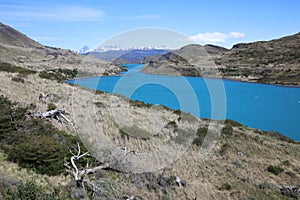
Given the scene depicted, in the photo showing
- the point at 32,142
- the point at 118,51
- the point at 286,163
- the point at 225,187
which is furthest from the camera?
the point at 118,51

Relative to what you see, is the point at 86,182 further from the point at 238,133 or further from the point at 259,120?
the point at 259,120

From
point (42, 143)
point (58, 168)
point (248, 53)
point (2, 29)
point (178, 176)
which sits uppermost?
point (2, 29)

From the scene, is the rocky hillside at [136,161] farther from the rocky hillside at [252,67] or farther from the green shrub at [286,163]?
the rocky hillside at [252,67]

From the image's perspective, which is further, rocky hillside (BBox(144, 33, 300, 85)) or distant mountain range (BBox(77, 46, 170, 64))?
rocky hillside (BBox(144, 33, 300, 85))

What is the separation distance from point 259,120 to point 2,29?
550ft

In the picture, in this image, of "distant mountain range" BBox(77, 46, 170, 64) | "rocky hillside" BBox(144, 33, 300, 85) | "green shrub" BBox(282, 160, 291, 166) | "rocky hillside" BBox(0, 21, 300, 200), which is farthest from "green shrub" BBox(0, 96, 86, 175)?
"rocky hillside" BBox(144, 33, 300, 85)

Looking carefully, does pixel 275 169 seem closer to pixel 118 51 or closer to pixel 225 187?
pixel 225 187

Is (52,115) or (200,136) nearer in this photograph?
(52,115)

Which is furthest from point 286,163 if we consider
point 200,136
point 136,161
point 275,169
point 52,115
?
point 52,115

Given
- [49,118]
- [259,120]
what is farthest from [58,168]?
[259,120]

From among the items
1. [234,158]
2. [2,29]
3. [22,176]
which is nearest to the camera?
[22,176]

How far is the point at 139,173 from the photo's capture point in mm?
8750

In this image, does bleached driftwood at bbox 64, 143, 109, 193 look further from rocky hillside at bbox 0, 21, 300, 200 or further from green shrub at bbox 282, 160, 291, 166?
green shrub at bbox 282, 160, 291, 166

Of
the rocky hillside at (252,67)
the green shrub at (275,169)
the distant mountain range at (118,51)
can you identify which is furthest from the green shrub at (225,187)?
the rocky hillside at (252,67)
